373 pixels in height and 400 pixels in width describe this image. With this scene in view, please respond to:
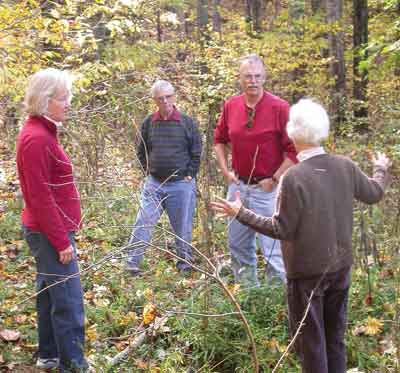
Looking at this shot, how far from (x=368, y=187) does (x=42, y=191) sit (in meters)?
1.94

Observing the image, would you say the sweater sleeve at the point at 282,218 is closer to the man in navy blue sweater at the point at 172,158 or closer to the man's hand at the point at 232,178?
the man's hand at the point at 232,178

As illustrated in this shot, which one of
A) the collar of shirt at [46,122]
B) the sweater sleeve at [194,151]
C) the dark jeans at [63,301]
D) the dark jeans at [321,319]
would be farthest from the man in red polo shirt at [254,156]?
the collar of shirt at [46,122]

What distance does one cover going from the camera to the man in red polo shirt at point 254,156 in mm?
4582

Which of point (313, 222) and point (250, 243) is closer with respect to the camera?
point (313, 222)

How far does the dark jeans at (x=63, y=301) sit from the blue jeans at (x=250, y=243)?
5.13ft

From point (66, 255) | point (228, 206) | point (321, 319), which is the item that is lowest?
point (321, 319)

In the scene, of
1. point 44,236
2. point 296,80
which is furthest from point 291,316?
point 296,80

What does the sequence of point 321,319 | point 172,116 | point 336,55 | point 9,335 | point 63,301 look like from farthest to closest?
point 336,55 → point 172,116 → point 9,335 → point 63,301 → point 321,319

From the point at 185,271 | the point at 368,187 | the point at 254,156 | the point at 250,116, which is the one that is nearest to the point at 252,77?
the point at 250,116

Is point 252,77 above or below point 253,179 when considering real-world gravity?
above

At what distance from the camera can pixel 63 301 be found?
351cm

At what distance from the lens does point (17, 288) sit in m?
5.05

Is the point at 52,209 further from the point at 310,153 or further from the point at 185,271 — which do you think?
the point at 185,271

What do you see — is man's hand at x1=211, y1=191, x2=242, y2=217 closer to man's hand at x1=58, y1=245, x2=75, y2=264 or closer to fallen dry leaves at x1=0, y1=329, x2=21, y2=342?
man's hand at x1=58, y1=245, x2=75, y2=264
